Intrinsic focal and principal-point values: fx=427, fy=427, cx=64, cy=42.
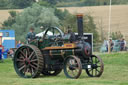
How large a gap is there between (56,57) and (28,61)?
1112 mm

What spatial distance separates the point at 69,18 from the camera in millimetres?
49281

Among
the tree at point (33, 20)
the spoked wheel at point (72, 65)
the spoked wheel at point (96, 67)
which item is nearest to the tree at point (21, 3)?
the tree at point (33, 20)

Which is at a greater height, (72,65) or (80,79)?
(72,65)

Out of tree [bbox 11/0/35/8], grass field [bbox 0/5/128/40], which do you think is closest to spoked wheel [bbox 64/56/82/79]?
grass field [bbox 0/5/128/40]

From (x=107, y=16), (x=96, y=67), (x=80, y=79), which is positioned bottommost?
(x=80, y=79)

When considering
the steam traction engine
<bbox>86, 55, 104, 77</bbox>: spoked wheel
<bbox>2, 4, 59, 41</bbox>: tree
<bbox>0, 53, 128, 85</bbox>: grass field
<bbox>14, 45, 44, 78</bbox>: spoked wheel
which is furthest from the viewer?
<bbox>2, 4, 59, 41</bbox>: tree

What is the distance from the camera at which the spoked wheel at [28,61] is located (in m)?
15.6

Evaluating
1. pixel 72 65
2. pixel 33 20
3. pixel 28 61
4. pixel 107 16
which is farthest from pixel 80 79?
pixel 107 16

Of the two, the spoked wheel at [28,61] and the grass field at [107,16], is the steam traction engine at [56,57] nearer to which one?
the spoked wheel at [28,61]

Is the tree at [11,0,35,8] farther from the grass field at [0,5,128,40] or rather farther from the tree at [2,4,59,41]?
the tree at [2,4,59,41]

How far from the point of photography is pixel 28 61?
1616 cm

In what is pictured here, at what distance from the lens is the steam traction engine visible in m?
15.1

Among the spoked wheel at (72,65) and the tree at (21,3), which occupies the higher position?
the tree at (21,3)

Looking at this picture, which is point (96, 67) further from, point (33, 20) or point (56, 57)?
point (33, 20)
